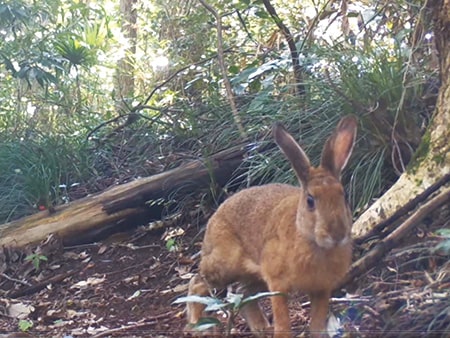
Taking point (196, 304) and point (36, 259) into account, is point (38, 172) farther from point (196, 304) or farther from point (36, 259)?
point (196, 304)

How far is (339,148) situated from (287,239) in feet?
1.43

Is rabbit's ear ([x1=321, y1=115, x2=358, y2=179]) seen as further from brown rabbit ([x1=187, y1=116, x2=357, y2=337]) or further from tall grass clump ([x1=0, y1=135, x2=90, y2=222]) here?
tall grass clump ([x1=0, y1=135, x2=90, y2=222])

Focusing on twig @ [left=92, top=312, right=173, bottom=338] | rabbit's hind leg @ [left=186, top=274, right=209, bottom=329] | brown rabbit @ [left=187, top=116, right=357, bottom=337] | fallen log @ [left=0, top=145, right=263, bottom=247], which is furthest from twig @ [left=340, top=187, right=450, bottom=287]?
fallen log @ [left=0, top=145, right=263, bottom=247]

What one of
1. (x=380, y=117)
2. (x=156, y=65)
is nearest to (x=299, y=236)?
(x=380, y=117)

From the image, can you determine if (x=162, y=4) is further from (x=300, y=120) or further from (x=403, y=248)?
(x=403, y=248)

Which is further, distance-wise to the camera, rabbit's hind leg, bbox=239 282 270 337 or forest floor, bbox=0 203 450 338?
rabbit's hind leg, bbox=239 282 270 337

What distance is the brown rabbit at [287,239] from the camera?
285 centimetres

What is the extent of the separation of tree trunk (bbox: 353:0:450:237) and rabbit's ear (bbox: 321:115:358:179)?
1103mm

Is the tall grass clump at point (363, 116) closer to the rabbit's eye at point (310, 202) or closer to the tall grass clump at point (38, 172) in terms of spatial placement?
the rabbit's eye at point (310, 202)

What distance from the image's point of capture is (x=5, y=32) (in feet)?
34.2

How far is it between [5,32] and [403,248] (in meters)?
8.05

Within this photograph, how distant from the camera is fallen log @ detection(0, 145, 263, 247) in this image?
6223 millimetres

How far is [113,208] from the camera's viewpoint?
627 centimetres

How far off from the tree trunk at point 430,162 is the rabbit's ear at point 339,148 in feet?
3.62
